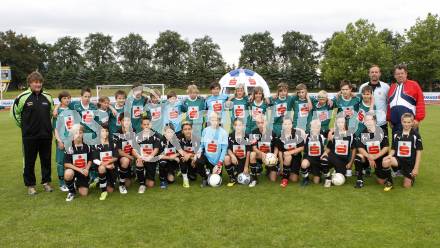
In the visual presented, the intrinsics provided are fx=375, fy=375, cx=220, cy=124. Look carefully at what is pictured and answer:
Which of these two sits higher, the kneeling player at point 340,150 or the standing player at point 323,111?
the standing player at point 323,111

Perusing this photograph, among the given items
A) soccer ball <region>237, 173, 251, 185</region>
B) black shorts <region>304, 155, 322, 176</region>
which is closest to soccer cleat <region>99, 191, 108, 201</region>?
soccer ball <region>237, 173, 251, 185</region>

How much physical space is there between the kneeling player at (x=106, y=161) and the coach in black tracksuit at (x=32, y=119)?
32.3 inches

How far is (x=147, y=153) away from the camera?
5.81 metres

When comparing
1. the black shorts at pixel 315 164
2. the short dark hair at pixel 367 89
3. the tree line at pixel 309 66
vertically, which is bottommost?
the black shorts at pixel 315 164

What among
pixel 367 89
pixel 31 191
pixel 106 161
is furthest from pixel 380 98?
pixel 31 191

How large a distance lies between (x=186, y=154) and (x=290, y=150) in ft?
5.31

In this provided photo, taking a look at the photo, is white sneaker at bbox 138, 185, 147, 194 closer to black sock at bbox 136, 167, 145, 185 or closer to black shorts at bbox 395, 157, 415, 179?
black sock at bbox 136, 167, 145, 185

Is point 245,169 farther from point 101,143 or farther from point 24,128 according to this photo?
point 24,128

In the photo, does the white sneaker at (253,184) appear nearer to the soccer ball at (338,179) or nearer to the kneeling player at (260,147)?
the kneeling player at (260,147)

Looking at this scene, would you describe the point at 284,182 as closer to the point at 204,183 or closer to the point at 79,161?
the point at 204,183

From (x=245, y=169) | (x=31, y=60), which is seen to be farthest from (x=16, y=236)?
(x=31, y=60)

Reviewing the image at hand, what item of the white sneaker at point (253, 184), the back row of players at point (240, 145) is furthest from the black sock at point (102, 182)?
the white sneaker at point (253, 184)

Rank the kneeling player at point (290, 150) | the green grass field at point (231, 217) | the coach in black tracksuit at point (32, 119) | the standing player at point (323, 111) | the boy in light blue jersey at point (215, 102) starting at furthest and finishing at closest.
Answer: the boy in light blue jersey at point (215, 102) < the standing player at point (323, 111) < the kneeling player at point (290, 150) < the coach in black tracksuit at point (32, 119) < the green grass field at point (231, 217)

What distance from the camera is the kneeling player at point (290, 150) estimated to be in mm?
5754
